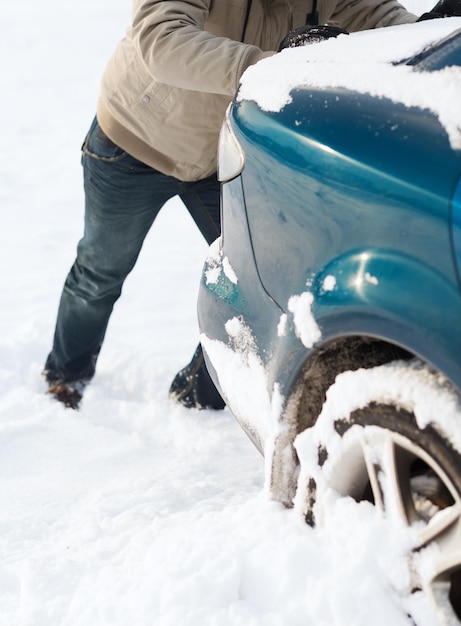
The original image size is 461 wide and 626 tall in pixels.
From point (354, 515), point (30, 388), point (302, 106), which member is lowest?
point (30, 388)

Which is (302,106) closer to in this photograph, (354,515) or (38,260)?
(354,515)

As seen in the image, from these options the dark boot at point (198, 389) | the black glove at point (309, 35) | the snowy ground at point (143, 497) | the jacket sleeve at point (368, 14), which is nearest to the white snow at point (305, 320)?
the snowy ground at point (143, 497)

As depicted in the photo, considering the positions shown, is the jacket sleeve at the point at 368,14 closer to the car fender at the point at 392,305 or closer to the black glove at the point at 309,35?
the black glove at the point at 309,35

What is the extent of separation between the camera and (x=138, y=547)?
2.01 meters

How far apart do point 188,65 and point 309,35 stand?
0.36 metres

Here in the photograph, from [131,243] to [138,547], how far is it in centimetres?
141

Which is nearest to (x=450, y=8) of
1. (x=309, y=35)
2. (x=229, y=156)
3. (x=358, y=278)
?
(x=309, y=35)

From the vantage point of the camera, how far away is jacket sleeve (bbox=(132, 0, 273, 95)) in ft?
7.22

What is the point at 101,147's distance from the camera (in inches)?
116

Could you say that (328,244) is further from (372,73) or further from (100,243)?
(100,243)

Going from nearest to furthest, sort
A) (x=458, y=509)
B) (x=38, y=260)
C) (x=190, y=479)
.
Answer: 1. (x=458, y=509)
2. (x=190, y=479)
3. (x=38, y=260)

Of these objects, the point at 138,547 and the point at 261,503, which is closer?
the point at 261,503

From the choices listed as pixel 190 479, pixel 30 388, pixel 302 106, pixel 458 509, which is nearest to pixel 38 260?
pixel 30 388

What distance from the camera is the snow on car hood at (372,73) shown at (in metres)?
1.38
